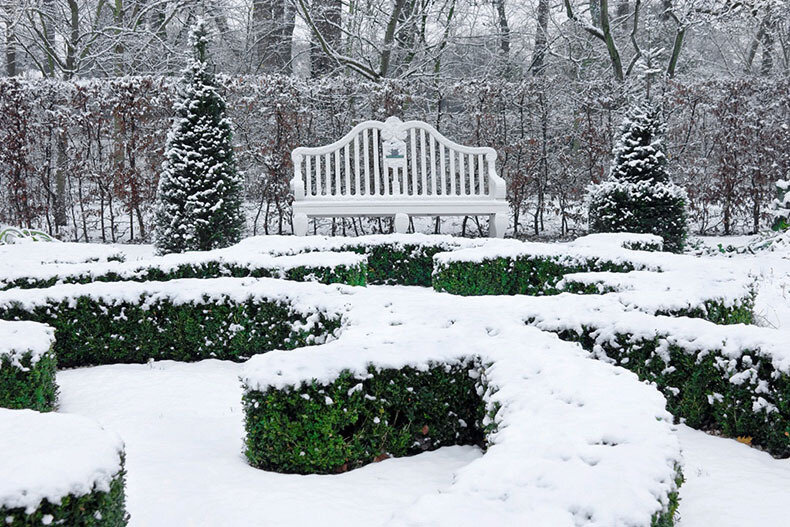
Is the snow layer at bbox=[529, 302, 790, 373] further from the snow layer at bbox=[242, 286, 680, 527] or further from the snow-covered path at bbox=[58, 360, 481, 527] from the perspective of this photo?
the snow-covered path at bbox=[58, 360, 481, 527]

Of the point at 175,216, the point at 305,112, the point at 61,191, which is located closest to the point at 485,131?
the point at 305,112

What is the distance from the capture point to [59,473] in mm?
1820

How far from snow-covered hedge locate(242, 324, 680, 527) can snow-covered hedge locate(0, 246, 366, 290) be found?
230 cm

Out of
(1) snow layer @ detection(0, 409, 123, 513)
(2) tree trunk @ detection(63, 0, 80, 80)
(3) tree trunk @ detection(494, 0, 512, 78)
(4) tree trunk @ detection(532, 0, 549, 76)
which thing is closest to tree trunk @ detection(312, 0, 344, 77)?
(3) tree trunk @ detection(494, 0, 512, 78)

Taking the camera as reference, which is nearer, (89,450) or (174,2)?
(89,450)

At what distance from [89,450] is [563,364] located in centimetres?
190

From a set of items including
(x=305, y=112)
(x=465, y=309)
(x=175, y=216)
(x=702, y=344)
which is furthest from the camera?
(x=305, y=112)

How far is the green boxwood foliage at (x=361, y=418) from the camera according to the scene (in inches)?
113

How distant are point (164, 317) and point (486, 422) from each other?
2837 mm

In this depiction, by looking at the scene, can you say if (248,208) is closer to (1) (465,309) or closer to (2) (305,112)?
(2) (305,112)

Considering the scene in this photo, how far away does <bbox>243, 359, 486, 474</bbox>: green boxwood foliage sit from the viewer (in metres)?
2.88

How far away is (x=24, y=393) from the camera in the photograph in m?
3.51

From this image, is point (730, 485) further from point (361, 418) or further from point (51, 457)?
point (51, 457)

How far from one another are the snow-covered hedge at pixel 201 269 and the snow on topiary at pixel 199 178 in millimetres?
2183
